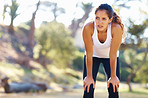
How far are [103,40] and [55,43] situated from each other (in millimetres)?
11423

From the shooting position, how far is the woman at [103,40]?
2.15 meters

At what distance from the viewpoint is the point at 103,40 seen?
229cm

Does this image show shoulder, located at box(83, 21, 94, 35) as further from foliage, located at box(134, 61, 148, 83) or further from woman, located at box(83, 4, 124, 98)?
foliage, located at box(134, 61, 148, 83)

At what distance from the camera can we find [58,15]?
734 inches

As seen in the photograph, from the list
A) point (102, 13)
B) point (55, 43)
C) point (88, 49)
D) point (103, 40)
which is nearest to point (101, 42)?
point (103, 40)

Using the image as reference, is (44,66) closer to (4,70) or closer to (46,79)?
(46,79)

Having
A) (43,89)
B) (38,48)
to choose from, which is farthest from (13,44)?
(43,89)

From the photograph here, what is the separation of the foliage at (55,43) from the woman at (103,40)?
11.4 meters

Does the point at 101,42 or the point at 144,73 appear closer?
the point at 101,42

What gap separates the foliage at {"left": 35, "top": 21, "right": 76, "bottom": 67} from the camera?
13.6 metres

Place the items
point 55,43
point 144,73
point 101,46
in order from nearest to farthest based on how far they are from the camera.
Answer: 1. point 101,46
2. point 144,73
3. point 55,43

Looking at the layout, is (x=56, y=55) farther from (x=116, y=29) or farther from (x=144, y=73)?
(x=116, y=29)

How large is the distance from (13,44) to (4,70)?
5.09 metres

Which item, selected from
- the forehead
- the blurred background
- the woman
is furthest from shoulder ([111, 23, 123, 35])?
the blurred background
